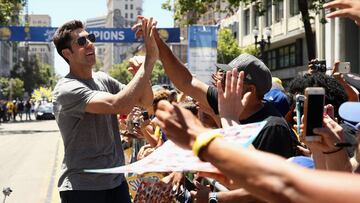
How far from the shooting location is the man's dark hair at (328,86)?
161 inches

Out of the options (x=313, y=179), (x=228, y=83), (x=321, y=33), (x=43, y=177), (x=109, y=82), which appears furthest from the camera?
(x=321, y=33)

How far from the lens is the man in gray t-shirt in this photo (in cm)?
373

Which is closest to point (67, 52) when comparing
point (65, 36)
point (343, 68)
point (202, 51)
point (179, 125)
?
point (65, 36)

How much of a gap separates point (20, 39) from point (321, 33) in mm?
19238

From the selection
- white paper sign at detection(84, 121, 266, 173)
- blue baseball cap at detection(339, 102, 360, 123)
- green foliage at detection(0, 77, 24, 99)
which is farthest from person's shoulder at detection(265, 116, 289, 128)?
green foliage at detection(0, 77, 24, 99)

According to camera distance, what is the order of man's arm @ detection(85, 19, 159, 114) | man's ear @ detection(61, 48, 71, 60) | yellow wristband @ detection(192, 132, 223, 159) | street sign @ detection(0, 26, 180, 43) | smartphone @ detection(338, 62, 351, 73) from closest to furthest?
yellow wristband @ detection(192, 132, 223, 159) < man's arm @ detection(85, 19, 159, 114) < man's ear @ detection(61, 48, 71, 60) < smartphone @ detection(338, 62, 351, 73) < street sign @ detection(0, 26, 180, 43)

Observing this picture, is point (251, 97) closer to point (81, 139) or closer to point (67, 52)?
point (81, 139)

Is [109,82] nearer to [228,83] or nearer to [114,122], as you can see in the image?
[114,122]

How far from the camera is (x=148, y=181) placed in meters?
4.71

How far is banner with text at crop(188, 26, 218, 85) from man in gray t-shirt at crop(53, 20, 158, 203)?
42.2 feet

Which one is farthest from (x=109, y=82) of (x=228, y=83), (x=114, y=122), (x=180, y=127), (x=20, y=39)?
(x=20, y=39)

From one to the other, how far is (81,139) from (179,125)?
2.18m

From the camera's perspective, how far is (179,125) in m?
1.79

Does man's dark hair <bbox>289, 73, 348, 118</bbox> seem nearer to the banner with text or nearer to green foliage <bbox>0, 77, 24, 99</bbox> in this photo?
the banner with text
